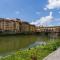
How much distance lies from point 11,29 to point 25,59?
7231 centimetres

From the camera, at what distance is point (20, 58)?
1031cm

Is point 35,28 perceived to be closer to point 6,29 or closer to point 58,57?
point 6,29

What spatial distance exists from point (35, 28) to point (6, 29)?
17983 mm

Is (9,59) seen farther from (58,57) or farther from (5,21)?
(5,21)

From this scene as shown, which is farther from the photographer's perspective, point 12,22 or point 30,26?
point 30,26

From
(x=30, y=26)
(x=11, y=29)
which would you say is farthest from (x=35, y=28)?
(x=11, y=29)

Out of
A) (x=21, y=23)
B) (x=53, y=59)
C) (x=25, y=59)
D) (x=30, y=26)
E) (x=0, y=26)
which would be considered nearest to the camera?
(x=53, y=59)

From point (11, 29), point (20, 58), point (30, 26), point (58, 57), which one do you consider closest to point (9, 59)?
point (20, 58)

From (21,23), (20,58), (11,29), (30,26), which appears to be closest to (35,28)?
(30,26)

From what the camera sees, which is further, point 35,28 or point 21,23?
point 35,28

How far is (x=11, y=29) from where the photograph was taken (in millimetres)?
81938

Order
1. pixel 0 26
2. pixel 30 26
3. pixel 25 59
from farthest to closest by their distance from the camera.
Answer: pixel 30 26 < pixel 0 26 < pixel 25 59

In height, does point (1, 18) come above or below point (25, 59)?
above

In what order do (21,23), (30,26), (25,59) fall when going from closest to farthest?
(25,59)
(21,23)
(30,26)
